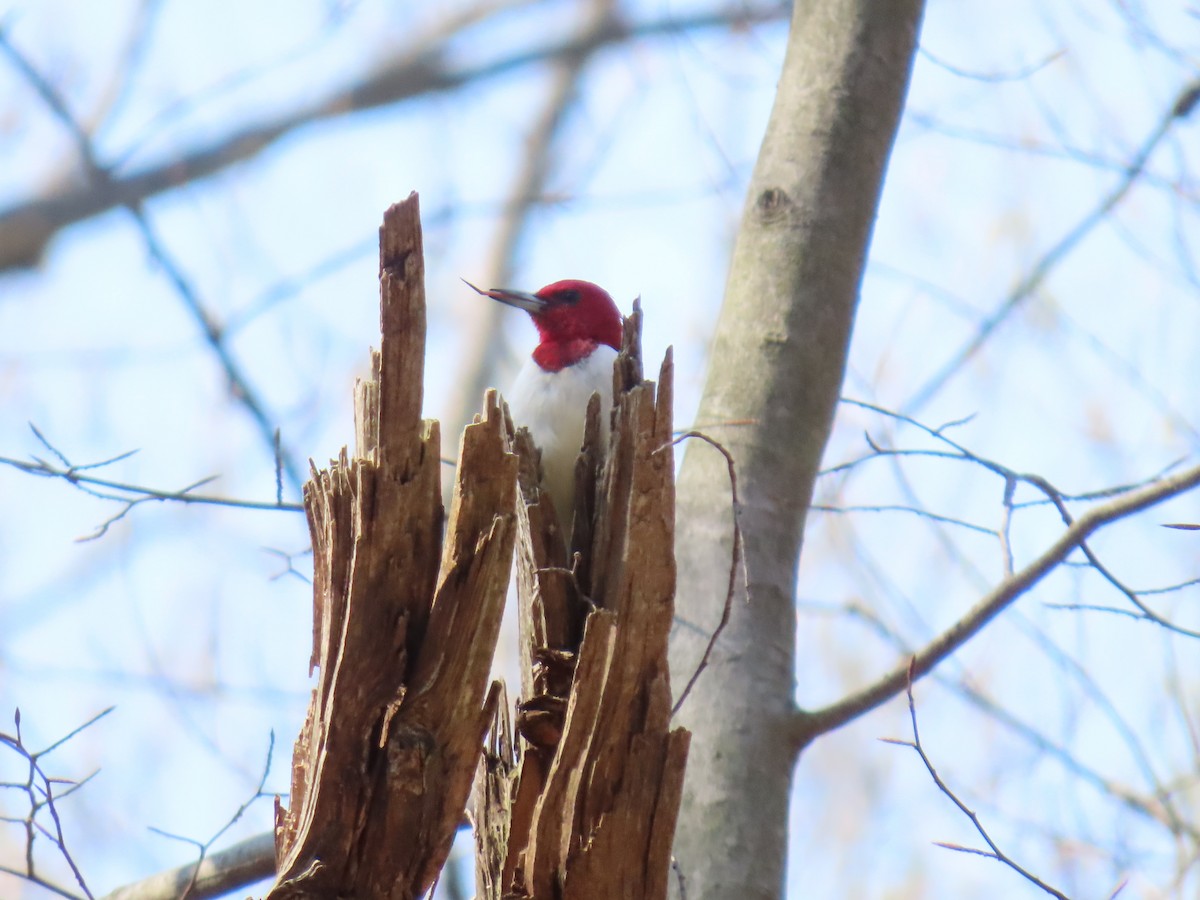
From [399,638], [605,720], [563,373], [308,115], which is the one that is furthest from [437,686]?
[308,115]

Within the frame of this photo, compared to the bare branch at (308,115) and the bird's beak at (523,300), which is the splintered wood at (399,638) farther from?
the bare branch at (308,115)

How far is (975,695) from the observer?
456 centimetres

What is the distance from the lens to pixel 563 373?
11.3 feet

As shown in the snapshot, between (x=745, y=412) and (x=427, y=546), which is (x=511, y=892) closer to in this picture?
(x=427, y=546)

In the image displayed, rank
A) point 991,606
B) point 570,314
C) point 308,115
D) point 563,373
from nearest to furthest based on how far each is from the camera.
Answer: point 991,606
point 563,373
point 570,314
point 308,115

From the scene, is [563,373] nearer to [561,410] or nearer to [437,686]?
[561,410]

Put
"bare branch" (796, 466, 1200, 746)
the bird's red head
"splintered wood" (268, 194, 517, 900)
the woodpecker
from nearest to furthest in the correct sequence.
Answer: "splintered wood" (268, 194, 517, 900) → "bare branch" (796, 466, 1200, 746) → the woodpecker → the bird's red head

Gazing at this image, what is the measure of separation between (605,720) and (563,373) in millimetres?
1365

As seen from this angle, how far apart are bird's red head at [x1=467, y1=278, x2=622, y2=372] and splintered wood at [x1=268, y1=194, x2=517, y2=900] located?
56.4 inches

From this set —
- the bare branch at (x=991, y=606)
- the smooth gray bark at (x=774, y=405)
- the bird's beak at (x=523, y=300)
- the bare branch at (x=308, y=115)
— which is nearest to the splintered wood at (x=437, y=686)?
the smooth gray bark at (x=774, y=405)

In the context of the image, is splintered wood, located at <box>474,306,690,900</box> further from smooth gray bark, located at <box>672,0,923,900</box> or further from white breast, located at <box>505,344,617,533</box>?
smooth gray bark, located at <box>672,0,923,900</box>

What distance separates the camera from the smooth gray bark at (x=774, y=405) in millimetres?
2873

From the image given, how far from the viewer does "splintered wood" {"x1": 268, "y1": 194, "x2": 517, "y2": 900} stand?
2143mm

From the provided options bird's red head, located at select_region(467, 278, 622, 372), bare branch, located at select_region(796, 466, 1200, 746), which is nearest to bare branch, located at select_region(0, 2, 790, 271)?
bird's red head, located at select_region(467, 278, 622, 372)
